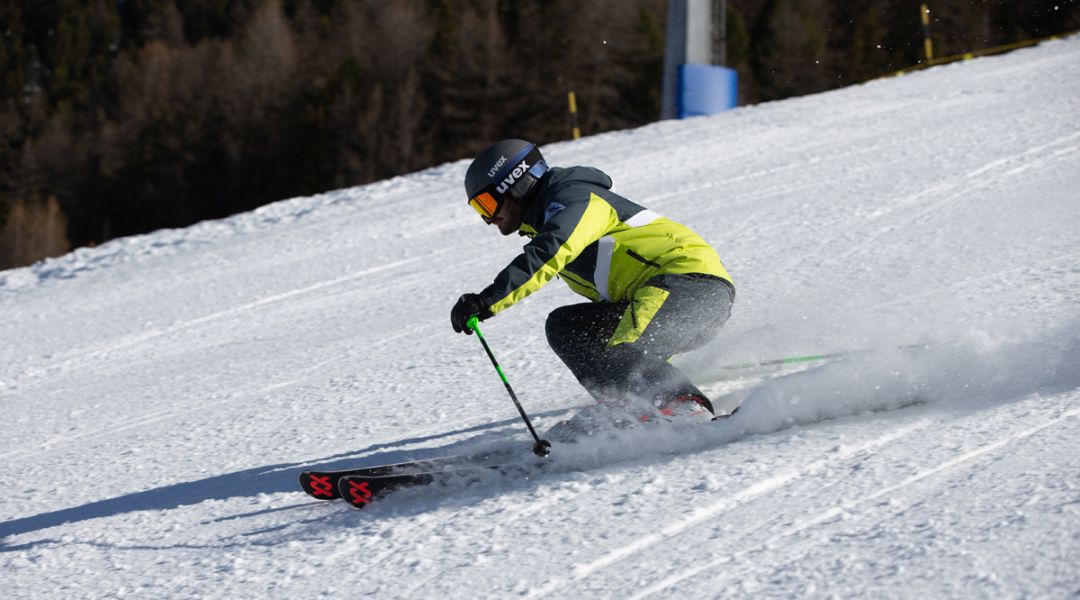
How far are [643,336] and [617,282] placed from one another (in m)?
0.28

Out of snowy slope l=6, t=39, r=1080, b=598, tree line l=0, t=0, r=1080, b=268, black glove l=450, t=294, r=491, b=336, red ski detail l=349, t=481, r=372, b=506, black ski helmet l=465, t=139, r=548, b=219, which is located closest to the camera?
snowy slope l=6, t=39, r=1080, b=598

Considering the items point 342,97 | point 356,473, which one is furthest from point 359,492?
point 342,97

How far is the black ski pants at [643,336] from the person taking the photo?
13.5 feet

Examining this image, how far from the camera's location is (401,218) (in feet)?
31.3

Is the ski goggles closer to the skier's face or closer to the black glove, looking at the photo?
the skier's face

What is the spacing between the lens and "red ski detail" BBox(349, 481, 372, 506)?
13.0 feet

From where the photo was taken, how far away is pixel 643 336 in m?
4.09

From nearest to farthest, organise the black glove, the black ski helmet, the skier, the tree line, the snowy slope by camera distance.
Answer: the snowy slope, the black glove, the skier, the black ski helmet, the tree line

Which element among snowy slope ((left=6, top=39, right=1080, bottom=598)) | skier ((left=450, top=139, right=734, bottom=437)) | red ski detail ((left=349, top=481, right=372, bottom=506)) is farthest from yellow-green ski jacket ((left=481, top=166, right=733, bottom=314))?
red ski detail ((left=349, top=481, right=372, bottom=506))

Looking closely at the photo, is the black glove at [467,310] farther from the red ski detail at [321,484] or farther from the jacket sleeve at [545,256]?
the red ski detail at [321,484]

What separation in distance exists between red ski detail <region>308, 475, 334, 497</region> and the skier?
2.35ft

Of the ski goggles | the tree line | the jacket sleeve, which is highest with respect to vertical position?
the ski goggles

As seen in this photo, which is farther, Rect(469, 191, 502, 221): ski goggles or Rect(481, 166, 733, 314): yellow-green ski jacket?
Rect(469, 191, 502, 221): ski goggles

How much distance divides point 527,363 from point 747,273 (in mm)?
1807
